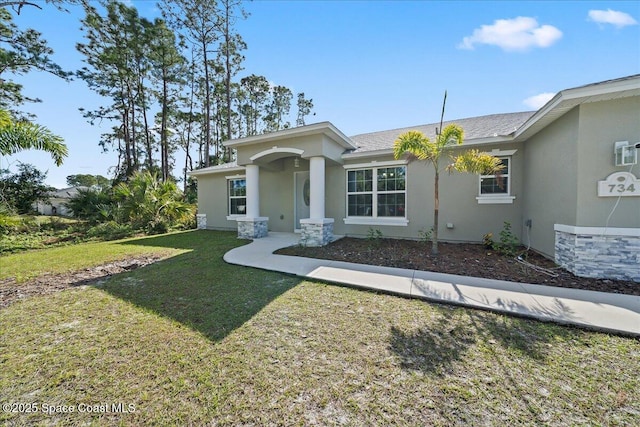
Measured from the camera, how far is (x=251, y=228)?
10.0 meters

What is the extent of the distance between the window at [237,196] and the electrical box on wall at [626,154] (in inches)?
476

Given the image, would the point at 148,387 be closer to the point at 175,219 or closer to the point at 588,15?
the point at 588,15

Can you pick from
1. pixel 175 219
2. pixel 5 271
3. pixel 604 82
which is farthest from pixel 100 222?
pixel 604 82

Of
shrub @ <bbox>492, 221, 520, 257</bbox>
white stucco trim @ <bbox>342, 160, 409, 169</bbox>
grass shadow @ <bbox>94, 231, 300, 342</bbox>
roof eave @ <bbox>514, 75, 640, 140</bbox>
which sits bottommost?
grass shadow @ <bbox>94, 231, 300, 342</bbox>

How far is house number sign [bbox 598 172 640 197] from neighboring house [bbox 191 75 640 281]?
1 cm

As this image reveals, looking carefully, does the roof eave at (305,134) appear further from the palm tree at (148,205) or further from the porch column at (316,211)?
the palm tree at (148,205)

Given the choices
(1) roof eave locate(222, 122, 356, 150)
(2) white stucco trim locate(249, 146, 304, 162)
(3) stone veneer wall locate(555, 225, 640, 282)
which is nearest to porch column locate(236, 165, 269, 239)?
(2) white stucco trim locate(249, 146, 304, 162)

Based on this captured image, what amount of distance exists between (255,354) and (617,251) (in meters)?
6.84

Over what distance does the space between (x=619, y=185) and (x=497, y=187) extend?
3.15 m

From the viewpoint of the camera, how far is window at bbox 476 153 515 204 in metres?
7.62

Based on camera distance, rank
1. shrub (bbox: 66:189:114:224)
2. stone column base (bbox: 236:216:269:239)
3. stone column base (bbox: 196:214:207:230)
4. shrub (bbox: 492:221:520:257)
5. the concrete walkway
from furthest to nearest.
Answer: stone column base (bbox: 196:214:207:230) < shrub (bbox: 66:189:114:224) < stone column base (bbox: 236:216:269:239) < shrub (bbox: 492:221:520:257) < the concrete walkway

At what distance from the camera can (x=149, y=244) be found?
964 centimetres

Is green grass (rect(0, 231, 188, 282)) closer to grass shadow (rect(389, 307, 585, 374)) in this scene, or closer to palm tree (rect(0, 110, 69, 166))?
palm tree (rect(0, 110, 69, 166))

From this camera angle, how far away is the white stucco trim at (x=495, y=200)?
7.55 m
